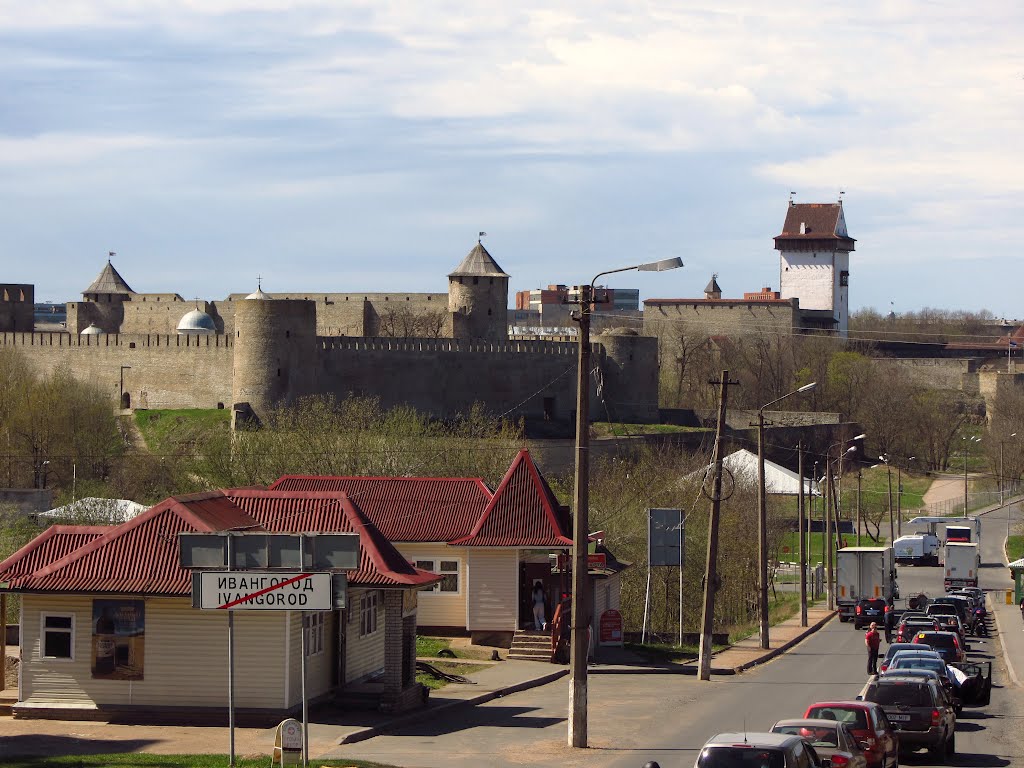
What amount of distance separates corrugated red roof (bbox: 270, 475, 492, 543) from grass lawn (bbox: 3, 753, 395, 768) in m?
11.3

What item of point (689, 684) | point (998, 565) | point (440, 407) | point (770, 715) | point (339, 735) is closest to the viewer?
point (339, 735)

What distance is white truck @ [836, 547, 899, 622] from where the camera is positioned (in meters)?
42.3

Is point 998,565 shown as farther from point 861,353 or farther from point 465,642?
point 861,353

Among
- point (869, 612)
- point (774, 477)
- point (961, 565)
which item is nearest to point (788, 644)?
point (869, 612)

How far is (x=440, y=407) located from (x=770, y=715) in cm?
5884

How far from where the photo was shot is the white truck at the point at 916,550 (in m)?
61.7

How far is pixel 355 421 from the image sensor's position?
56188 millimetres

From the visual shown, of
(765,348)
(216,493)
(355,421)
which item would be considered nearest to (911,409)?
(765,348)

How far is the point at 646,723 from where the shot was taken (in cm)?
2103

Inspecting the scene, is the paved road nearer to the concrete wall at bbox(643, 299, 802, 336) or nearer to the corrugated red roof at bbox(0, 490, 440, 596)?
the corrugated red roof at bbox(0, 490, 440, 596)

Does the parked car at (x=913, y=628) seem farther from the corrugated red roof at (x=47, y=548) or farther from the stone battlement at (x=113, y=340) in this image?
the stone battlement at (x=113, y=340)

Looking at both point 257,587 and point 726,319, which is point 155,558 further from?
point 726,319

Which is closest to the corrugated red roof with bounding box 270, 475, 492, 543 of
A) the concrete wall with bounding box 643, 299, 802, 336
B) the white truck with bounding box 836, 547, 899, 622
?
the white truck with bounding box 836, 547, 899, 622

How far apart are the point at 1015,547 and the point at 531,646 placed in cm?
4383
